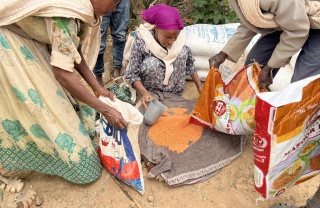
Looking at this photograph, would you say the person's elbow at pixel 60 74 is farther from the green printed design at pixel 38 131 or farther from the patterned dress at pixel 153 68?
the patterned dress at pixel 153 68

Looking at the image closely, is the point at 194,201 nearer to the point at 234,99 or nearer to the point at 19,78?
the point at 234,99

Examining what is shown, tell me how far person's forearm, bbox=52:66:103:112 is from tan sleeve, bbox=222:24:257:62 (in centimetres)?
118

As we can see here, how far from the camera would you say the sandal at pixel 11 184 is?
7.18 ft

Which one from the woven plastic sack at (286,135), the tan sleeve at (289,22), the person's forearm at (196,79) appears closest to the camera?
the woven plastic sack at (286,135)

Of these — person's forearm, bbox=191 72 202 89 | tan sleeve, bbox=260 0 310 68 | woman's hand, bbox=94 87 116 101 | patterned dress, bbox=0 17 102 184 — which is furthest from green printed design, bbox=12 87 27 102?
person's forearm, bbox=191 72 202 89

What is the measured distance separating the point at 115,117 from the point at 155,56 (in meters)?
1.15

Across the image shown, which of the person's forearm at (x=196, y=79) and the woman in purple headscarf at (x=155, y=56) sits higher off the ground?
the woman in purple headscarf at (x=155, y=56)

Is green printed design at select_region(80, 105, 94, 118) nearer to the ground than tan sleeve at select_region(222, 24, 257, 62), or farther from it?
nearer to the ground

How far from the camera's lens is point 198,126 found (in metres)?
2.57

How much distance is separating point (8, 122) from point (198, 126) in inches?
57.0

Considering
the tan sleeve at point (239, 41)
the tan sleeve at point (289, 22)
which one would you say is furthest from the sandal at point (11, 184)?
the tan sleeve at point (289, 22)

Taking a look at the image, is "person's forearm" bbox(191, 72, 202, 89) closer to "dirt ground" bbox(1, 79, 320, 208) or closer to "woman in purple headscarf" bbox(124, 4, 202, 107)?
"woman in purple headscarf" bbox(124, 4, 202, 107)

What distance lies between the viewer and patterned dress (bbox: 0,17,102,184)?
1625mm

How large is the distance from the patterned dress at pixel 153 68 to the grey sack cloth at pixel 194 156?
1.69 feet
